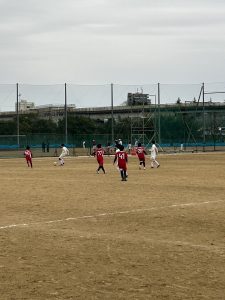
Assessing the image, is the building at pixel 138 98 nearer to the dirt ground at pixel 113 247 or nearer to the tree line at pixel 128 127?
the tree line at pixel 128 127

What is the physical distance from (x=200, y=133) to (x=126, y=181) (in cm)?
5815

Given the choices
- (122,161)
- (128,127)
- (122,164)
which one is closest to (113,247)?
(122,164)

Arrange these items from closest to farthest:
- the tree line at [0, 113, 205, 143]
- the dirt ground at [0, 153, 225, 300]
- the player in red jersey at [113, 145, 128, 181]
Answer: the dirt ground at [0, 153, 225, 300] → the player in red jersey at [113, 145, 128, 181] → the tree line at [0, 113, 205, 143]

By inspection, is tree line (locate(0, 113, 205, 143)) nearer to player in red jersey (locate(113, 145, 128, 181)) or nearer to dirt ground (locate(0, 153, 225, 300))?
player in red jersey (locate(113, 145, 128, 181))

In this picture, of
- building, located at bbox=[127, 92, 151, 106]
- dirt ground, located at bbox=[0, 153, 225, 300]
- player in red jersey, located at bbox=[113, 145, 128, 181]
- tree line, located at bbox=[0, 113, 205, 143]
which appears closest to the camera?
dirt ground, located at bbox=[0, 153, 225, 300]

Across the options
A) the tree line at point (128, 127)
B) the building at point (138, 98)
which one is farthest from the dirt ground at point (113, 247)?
the building at point (138, 98)

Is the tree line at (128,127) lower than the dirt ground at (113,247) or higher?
higher

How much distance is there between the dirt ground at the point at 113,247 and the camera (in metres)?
7.04

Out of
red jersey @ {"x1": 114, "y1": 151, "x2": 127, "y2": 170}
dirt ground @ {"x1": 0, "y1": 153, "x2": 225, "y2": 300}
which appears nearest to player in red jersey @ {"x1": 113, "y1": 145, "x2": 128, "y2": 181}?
red jersey @ {"x1": 114, "y1": 151, "x2": 127, "y2": 170}

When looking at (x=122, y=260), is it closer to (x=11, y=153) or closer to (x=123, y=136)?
(x=11, y=153)

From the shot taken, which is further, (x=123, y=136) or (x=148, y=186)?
(x=123, y=136)

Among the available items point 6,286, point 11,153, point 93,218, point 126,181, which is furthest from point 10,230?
point 11,153

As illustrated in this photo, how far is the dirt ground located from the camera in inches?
277

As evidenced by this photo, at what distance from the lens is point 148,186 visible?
71.1ft
